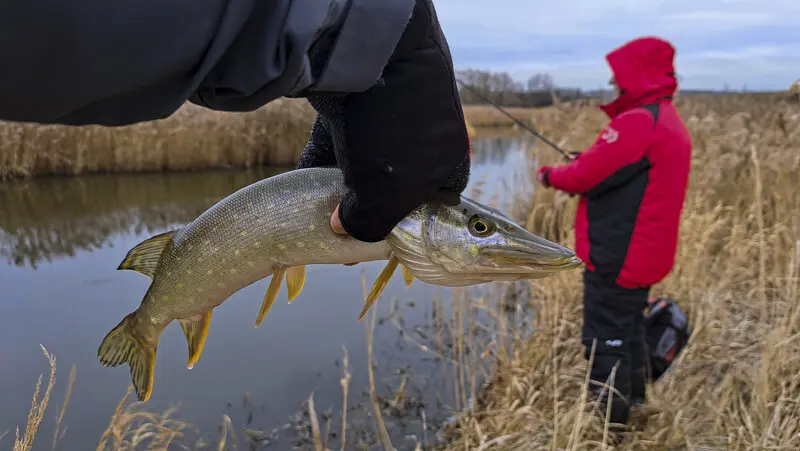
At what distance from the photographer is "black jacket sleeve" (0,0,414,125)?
0.71m

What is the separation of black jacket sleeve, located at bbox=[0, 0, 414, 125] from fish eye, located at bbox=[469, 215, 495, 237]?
0.63 metres

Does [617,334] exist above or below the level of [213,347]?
above

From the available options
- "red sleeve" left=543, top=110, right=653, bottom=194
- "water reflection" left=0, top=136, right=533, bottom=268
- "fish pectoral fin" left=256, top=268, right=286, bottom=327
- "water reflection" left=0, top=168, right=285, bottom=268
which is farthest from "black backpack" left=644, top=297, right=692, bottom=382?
"water reflection" left=0, top=168, right=285, bottom=268

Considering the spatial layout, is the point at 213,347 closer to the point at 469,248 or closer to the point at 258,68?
the point at 469,248

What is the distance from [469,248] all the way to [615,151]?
6.39 ft

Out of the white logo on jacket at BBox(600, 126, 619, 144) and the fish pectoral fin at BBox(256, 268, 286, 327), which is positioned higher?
the white logo on jacket at BBox(600, 126, 619, 144)

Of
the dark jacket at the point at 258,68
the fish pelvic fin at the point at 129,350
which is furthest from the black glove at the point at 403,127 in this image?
the fish pelvic fin at the point at 129,350

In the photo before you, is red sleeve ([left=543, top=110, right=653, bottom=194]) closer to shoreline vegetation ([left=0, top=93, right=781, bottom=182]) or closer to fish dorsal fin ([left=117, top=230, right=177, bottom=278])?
fish dorsal fin ([left=117, top=230, right=177, bottom=278])

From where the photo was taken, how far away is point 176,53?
79cm

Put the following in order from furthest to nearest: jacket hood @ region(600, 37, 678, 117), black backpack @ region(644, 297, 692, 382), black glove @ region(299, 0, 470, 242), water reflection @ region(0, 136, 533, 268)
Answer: water reflection @ region(0, 136, 533, 268)
black backpack @ region(644, 297, 692, 382)
jacket hood @ region(600, 37, 678, 117)
black glove @ region(299, 0, 470, 242)

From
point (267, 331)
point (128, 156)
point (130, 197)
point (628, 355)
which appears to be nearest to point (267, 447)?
point (267, 331)

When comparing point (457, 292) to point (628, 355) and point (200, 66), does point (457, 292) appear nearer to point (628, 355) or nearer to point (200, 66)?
point (628, 355)

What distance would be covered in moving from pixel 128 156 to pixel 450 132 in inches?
395

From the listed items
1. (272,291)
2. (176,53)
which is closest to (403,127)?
(176,53)
